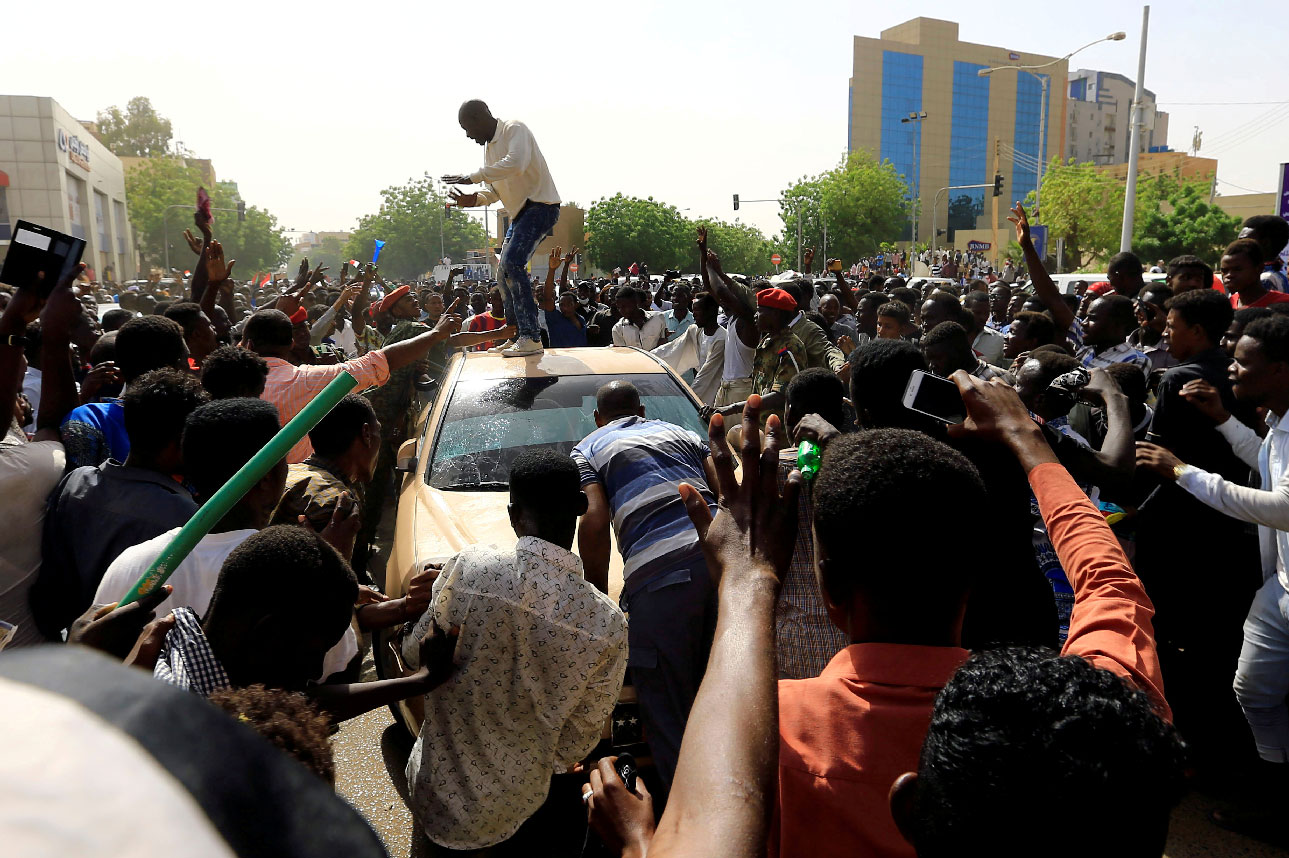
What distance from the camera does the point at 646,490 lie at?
298 cm

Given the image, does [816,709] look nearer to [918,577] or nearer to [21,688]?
[918,577]

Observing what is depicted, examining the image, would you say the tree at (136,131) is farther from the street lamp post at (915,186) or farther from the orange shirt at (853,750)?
the orange shirt at (853,750)

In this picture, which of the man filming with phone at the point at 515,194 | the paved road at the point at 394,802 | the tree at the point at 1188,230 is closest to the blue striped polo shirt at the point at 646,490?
the paved road at the point at 394,802

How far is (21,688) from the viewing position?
1.41ft

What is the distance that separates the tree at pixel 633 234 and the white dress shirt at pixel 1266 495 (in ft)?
166

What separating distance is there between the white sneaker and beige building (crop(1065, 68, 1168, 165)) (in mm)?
122983

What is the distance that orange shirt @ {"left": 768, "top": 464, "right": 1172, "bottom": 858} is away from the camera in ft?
4.29

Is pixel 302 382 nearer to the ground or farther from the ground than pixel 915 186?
nearer to the ground

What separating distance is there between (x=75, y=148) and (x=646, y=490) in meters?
54.1

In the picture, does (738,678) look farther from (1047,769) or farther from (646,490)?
(646,490)

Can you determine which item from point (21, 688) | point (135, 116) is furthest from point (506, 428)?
point (135, 116)

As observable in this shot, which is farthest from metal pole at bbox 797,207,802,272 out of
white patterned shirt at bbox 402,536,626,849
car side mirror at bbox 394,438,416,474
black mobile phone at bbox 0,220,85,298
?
white patterned shirt at bbox 402,536,626,849

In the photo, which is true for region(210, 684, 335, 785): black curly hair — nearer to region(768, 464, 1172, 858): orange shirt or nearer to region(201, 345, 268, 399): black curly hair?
region(768, 464, 1172, 858): orange shirt

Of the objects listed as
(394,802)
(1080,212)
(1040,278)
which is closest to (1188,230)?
(1080,212)
